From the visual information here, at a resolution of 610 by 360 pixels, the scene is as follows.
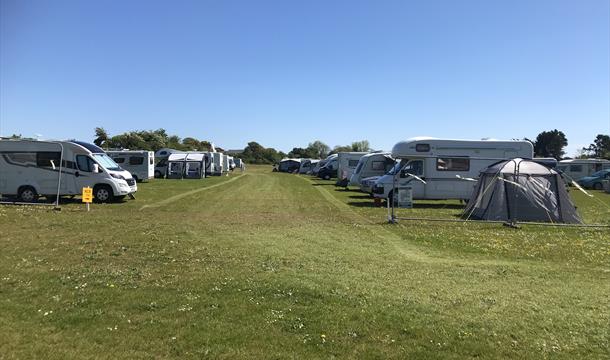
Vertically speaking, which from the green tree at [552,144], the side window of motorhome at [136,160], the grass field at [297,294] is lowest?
the grass field at [297,294]

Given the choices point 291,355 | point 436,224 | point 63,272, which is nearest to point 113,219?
point 63,272

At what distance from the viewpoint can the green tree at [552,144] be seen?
297 ft

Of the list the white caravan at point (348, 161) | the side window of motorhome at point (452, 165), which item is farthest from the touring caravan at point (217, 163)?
the side window of motorhome at point (452, 165)

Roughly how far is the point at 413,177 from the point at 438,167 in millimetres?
1218

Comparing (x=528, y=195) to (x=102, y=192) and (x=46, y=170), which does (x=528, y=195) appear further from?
(x=46, y=170)

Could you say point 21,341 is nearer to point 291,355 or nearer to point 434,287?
point 291,355

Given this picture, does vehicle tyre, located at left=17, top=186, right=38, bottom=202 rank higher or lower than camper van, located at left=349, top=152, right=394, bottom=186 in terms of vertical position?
lower

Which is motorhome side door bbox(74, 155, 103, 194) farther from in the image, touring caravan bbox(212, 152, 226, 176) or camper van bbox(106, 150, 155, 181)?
touring caravan bbox(212, 152, 226, 176)

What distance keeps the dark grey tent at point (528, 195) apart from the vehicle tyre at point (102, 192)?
47.2 feet

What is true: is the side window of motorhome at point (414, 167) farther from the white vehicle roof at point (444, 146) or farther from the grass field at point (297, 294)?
the grass field at point (297, 294)

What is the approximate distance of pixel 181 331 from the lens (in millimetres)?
5234

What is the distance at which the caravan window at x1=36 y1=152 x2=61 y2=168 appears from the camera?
20875 mm

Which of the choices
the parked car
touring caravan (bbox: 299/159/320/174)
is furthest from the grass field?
touring caravan (bbox: 299/159/320/174)

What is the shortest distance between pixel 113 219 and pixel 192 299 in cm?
928
